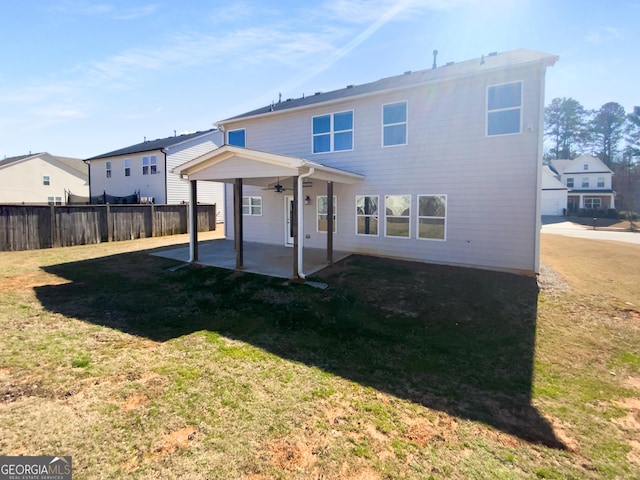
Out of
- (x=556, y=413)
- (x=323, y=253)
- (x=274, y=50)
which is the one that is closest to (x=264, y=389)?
(x=556, y=413)

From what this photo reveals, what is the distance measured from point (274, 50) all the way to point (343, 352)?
10220 millimetres

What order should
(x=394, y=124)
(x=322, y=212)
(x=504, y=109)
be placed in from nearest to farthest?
(x=504, y=109)
(x=394, y=124)
(x=322, y=212)

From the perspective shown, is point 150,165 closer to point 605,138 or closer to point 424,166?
point 424,166

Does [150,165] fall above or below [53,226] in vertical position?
above

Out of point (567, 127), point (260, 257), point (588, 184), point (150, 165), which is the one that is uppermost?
point (567, 127)

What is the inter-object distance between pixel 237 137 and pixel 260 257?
6.45 metres

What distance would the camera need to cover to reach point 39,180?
98.1 feet

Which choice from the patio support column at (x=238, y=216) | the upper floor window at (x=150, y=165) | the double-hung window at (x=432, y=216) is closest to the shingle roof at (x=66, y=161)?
the upper floor window at (x=150, y=165)

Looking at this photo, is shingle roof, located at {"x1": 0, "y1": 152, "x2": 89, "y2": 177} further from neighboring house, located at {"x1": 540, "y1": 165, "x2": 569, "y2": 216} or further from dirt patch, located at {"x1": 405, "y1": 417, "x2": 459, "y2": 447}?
neighboring house, located at {"x1": 540, "y1": 165, "x2": 569, "y2": 216}

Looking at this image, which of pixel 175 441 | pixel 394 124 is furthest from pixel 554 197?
pixel 175 441

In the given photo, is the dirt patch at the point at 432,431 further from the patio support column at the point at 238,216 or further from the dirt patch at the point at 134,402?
the patio support column at the point at 238,216

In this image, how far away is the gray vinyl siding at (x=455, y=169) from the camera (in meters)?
8.92

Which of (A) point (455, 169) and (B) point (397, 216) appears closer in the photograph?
(A) point (455, 169)

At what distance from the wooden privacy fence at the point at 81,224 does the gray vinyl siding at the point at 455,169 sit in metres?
→ 9.38
